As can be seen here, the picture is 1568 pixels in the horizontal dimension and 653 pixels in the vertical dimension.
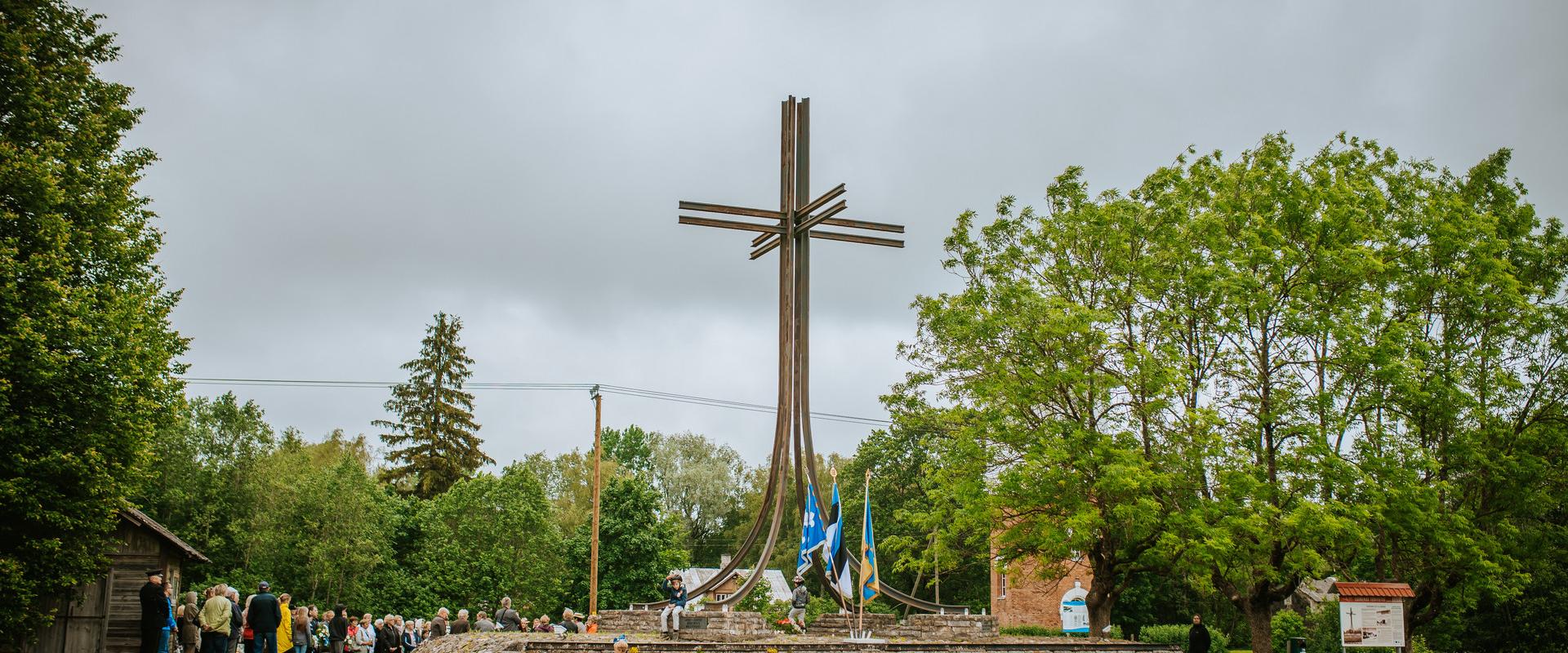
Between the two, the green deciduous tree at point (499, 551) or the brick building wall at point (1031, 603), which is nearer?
the green deciduous tree at point (499, 551)

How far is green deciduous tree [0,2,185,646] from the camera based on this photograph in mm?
15719

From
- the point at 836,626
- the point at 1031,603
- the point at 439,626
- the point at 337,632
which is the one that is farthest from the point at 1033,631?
the point at 337,632

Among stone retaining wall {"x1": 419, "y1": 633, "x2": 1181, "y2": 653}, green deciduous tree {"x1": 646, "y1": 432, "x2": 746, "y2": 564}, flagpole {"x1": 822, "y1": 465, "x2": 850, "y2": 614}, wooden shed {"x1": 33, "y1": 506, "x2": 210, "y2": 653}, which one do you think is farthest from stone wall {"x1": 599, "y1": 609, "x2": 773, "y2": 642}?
green deciduous tree {"x1": 646, "y1": 432, "x2": 746, "y2": 564}

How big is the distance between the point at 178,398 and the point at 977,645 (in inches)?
537

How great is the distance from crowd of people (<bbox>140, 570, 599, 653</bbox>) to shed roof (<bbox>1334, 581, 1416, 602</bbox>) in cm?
1177

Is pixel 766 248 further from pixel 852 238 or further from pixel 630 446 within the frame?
pixel 630 446

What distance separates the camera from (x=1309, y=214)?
848 inches

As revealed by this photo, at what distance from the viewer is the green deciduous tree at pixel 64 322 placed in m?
15.7

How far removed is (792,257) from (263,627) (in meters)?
11.0

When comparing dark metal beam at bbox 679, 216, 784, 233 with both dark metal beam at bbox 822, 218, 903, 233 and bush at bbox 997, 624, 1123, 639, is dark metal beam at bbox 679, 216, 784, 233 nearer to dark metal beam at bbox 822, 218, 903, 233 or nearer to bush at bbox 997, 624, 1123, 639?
dark metal beam at bbox 822, 218, 903, 233

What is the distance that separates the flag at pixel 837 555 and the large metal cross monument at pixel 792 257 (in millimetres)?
1839

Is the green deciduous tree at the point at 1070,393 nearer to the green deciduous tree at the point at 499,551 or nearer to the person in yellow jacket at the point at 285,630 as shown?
the person in yellow jacket at the point at 285,630

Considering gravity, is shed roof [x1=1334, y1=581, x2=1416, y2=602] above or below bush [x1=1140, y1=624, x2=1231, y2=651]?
above

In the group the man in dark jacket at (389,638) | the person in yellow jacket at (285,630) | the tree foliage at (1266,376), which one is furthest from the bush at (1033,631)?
the person in yellow jacket at (285,630)
